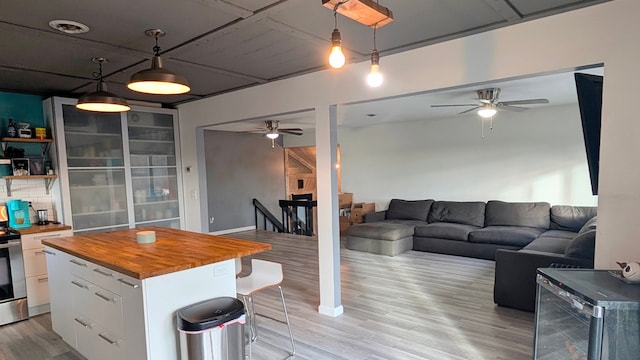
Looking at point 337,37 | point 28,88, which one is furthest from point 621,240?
point 28,88

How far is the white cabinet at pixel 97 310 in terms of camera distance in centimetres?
210

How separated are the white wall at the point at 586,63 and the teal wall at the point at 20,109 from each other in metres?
3.96

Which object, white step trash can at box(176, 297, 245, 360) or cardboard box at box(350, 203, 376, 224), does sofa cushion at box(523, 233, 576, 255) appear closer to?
cardboard box at box(350, 203, 376, 224)

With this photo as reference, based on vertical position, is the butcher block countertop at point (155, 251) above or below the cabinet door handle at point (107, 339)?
above

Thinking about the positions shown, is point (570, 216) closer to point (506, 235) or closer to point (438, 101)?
point (506, 235)

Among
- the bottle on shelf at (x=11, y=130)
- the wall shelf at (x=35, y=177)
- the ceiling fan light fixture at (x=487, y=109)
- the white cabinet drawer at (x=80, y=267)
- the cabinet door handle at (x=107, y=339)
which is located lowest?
the cabinet door handle at (x=107, y=339)

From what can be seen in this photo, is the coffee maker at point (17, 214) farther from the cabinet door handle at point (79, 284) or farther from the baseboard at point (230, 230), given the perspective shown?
the baseboard at point (230, 230)

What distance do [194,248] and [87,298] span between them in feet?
2.85

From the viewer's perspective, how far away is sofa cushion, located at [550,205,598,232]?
5211 mm

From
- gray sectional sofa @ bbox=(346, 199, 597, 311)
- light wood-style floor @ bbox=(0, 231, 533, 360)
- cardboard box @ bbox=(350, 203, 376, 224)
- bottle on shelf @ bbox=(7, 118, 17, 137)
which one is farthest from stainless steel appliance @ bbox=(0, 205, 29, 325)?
cardboard box @ bbox=(350, 203, 376, 224)

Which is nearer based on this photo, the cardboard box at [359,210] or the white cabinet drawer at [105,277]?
the white cabinet drawer at [105,277]

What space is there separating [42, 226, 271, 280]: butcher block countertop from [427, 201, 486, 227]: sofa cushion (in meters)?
4.66

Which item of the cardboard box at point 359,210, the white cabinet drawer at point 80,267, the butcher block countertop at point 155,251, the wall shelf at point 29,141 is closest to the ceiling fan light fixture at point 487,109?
the cardboard box at point 359,210

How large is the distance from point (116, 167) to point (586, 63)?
513 cm
